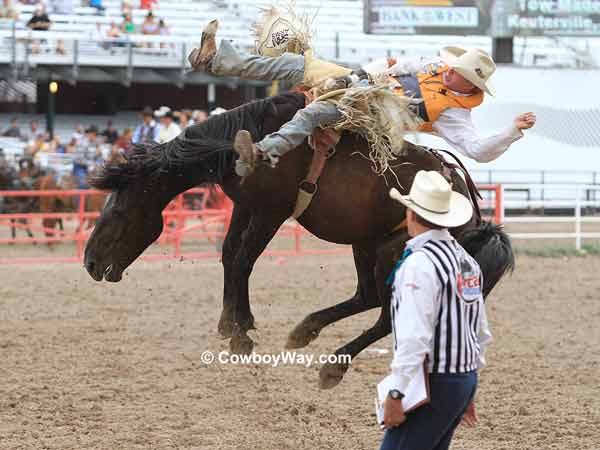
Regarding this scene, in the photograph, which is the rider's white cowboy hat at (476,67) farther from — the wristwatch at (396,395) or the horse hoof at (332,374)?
the wristwatch at (396,395)

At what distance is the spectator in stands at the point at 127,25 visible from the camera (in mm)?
21703

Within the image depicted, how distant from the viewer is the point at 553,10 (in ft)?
58.5

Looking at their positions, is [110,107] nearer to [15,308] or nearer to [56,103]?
[56,103]

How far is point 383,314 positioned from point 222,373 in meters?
2.33

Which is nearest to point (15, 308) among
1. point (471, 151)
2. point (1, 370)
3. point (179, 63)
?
point (1, 370)

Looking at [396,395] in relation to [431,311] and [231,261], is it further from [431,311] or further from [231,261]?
[231,261]

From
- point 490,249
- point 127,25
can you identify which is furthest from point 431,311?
point 127,25

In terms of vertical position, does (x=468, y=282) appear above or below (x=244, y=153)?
below

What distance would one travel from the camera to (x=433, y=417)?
3557mm

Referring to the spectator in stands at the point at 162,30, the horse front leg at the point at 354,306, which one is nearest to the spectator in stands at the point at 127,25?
the spectator in stands at the point at 162,30

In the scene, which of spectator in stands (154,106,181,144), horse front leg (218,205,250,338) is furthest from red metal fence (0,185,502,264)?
horse front leg (218,205,250,338)

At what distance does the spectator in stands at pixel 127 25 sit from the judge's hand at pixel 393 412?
19160 mm

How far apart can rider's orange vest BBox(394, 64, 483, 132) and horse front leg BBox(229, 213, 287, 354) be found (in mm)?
900
